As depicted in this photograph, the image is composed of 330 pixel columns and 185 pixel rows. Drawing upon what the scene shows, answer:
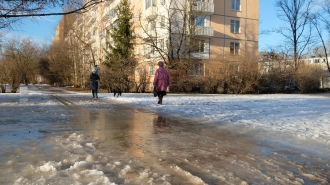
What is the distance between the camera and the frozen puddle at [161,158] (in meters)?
3.10

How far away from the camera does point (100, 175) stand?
311 centimetres

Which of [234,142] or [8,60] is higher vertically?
[8,60]

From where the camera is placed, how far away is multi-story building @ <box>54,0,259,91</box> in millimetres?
26609

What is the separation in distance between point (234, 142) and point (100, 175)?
9.21 feet

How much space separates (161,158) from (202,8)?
1068 inches

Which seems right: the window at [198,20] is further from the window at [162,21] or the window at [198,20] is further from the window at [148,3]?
the window at [148,3]

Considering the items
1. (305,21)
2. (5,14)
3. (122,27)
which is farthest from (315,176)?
(305,21)

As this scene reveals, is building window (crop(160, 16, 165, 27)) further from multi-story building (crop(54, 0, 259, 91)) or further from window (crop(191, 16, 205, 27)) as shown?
window (crop(191, 16, 205, 27))


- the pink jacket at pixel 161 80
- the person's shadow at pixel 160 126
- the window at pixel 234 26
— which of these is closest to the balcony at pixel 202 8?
the window at pixel 234 26

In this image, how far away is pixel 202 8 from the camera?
94.8ft

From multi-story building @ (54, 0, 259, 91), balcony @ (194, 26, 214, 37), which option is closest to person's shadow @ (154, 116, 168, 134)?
multi-story building @ (54, 0, 259, 91)

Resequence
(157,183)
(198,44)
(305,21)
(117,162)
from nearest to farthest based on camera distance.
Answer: (157,183) → (117,162) → (198,44) → (305,21)

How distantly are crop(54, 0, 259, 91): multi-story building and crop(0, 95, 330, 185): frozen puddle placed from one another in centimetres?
1876

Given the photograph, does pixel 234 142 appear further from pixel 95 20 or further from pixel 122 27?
pixel 95 20
